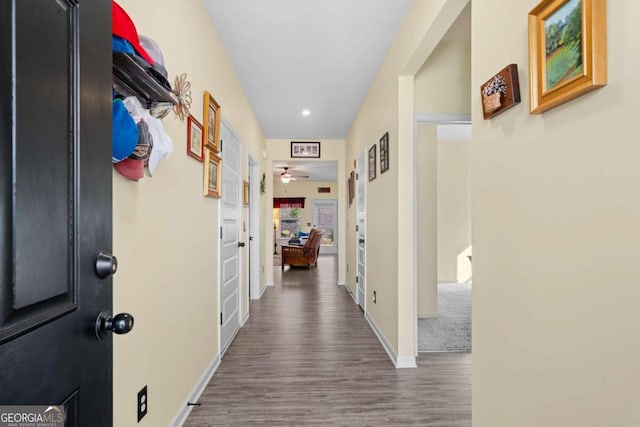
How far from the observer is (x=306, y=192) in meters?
11.7

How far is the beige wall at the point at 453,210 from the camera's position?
6.07 metres

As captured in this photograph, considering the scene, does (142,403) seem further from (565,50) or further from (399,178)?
(399,178)

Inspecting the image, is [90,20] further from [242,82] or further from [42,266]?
[242,82]

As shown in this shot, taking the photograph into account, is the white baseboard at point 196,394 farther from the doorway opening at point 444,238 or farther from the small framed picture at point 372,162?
the small framed picture at point 372,162

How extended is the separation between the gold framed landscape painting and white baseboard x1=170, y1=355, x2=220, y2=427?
224 cm

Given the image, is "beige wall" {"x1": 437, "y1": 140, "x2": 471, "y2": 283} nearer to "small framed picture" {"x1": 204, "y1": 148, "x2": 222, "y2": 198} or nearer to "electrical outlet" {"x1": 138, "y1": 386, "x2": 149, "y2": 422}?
"small framed picture" {"x1": 204, "y1": 148, "x2": 222, "y2": 198}

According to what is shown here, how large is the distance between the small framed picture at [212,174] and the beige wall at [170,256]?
2.9 inches

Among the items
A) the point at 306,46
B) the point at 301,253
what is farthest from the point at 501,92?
the point at 301,253

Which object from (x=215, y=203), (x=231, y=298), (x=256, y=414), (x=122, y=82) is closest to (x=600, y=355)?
(x=122, y=82)

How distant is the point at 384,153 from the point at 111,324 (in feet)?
9.11

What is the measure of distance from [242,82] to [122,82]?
2.64 meters

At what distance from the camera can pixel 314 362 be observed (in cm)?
A: 270

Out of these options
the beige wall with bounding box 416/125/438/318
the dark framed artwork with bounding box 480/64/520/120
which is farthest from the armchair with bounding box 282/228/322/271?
the dark framed artwork with bounding box 480/64/520/120

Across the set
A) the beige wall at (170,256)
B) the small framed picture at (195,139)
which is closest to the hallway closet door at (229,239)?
the beige wall at (170,256)
